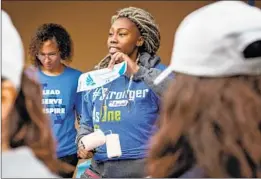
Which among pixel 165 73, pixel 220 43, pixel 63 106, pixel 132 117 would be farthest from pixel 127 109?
pixel 220 43

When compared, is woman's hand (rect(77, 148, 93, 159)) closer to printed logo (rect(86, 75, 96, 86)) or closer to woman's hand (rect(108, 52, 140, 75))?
printed logo (rect(86, 75, 96, 86))

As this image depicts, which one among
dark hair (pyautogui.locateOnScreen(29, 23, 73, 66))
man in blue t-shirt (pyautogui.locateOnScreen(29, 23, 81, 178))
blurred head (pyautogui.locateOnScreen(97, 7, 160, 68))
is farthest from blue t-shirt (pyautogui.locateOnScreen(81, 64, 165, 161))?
dark hair (pyautogui.locateOnScreen(29, 23, 73, 66))

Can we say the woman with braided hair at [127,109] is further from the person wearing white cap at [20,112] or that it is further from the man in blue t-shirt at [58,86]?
the person wearing white cap at [20,112]

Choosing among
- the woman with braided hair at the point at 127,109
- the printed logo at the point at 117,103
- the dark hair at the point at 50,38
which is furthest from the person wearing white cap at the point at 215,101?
the dark hair at the point at 50,38

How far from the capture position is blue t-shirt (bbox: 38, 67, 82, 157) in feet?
11.2

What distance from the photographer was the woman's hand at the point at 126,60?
9.49 feet

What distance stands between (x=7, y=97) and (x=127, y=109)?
5.09 ft

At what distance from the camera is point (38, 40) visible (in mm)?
3631

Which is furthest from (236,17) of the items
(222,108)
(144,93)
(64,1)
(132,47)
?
(64,1)

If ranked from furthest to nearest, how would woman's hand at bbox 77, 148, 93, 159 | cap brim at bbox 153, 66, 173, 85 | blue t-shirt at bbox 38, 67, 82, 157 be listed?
blue t-shirt at bbox 38, 67, 82, 157, woman's hand at bbox 77, 148, 93, 159, cap brim at bbox 153, 66, 173, 85

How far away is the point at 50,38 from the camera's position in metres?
3.65

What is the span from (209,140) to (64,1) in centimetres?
388

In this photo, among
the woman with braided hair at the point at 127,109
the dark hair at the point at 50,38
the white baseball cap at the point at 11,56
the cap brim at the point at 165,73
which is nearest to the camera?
the white baseball cap at the point at 11,56

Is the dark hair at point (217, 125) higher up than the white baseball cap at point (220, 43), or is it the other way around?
the white baseball cap at point (220, 43)
